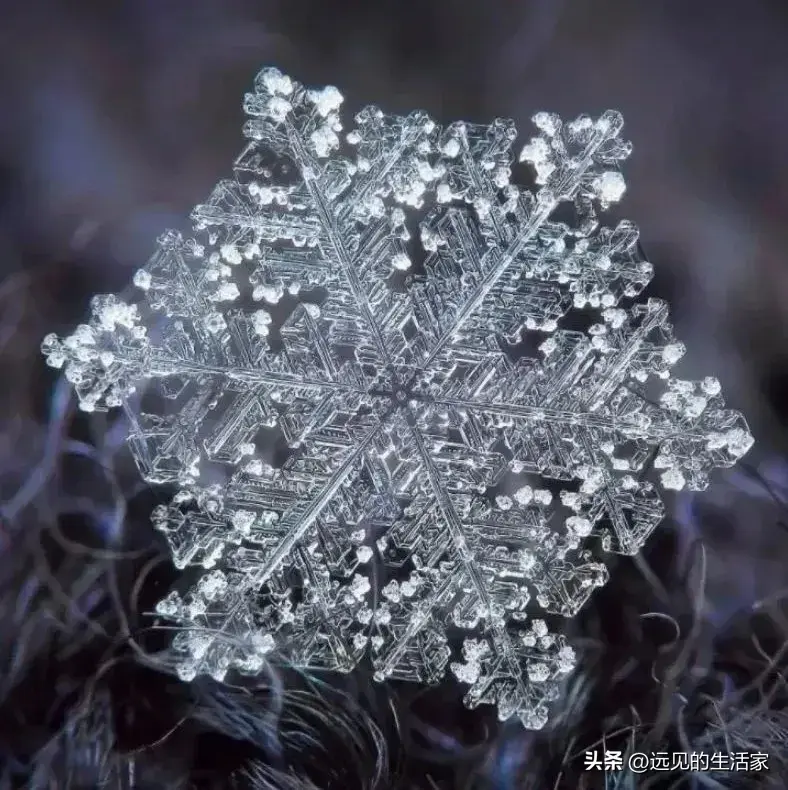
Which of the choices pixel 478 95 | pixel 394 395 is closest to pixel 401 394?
pixel 394 395

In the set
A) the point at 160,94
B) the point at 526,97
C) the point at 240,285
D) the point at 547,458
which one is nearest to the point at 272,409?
the point at 240,285

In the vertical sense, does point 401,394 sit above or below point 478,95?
below

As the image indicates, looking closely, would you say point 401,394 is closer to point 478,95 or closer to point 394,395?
point 394,395

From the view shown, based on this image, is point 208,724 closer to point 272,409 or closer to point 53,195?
point 272,409

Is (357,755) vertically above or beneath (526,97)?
beneath
